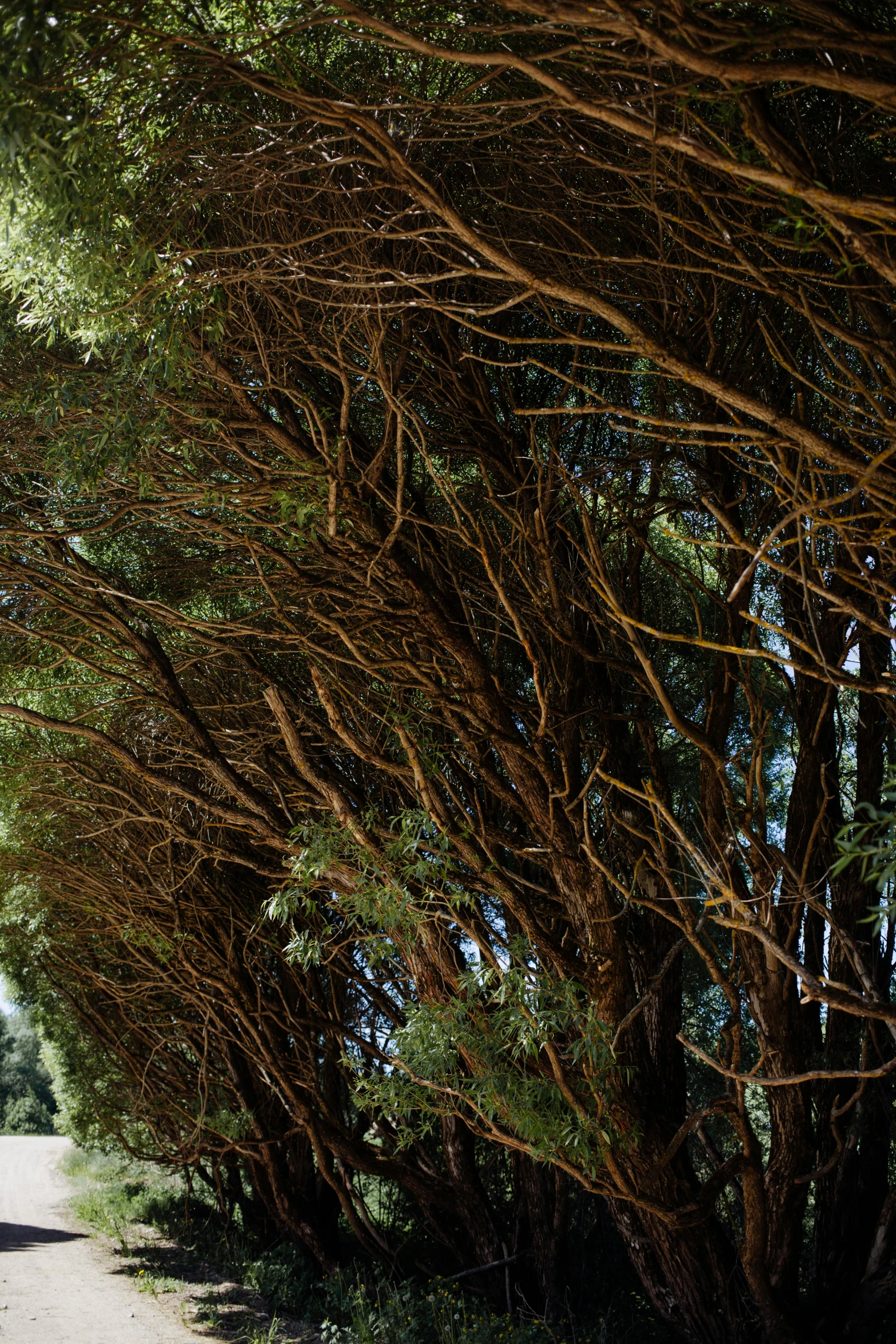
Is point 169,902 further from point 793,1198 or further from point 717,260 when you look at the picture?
point 717,260

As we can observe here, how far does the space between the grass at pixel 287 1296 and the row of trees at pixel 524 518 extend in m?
0.58

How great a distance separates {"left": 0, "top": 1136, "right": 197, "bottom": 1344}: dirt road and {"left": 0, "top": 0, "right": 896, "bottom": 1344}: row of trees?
1.85 m

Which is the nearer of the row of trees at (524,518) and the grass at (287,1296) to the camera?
the row of trees at (524,518)

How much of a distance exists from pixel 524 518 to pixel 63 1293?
6849 mm

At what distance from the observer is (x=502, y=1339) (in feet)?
17.7

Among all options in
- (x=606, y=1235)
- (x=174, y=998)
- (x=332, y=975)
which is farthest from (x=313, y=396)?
(x=174, y=998)

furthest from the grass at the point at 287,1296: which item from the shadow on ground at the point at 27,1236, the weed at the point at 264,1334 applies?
the shadow on ground at the point at 27,1236

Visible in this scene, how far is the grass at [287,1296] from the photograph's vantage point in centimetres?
572

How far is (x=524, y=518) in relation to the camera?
459 cm

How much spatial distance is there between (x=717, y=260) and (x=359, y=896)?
2.77 m

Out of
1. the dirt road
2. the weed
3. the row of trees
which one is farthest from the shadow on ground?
the row of trees

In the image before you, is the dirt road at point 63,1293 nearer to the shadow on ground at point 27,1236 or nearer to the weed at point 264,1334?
the shadow on ground at point 27,1236

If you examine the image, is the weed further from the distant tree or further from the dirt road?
the distant tree

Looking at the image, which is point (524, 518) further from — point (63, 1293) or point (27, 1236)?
point (27, 1236)
